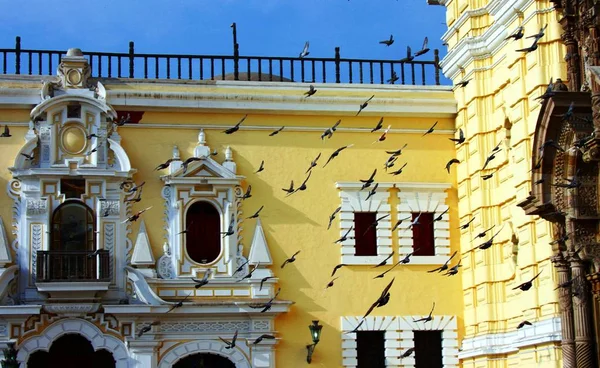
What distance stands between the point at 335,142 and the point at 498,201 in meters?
3.58

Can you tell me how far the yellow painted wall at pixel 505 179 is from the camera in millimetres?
20391

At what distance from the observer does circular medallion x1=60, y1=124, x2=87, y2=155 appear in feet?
78.5

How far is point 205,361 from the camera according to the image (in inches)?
930

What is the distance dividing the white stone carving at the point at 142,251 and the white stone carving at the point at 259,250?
5.99 ft

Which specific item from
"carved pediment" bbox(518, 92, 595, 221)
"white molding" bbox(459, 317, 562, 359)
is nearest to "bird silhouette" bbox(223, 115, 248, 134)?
"carved pediment" bbox(518, 92, 595, 221)

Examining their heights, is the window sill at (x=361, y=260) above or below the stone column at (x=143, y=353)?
above

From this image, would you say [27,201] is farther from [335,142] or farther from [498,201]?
[498,201]

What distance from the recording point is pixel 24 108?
2383 cm

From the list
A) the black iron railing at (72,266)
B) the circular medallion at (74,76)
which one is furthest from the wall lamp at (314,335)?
the circular medallion at (74,76)

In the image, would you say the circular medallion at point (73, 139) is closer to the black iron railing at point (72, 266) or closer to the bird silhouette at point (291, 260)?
the black iron railing at point (72, 266)

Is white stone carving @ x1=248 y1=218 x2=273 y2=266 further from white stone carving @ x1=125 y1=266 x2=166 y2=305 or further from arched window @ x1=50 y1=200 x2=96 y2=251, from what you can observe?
arched window @ x1=50 y1=200 x2=96 y2=251

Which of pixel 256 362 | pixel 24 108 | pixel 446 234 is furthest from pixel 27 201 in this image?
pixel 446 234

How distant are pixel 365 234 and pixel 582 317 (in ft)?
21.2

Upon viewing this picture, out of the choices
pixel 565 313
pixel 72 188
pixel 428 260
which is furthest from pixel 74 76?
pixel 565 313
